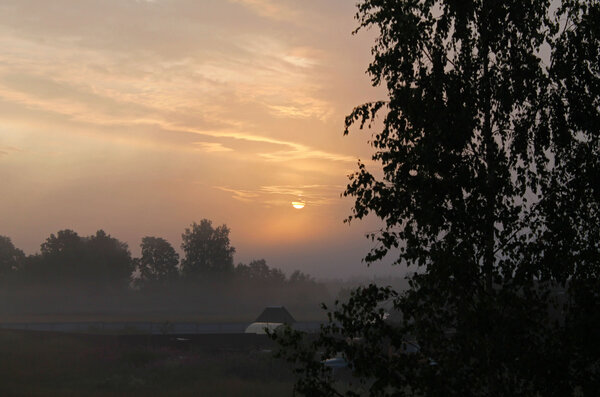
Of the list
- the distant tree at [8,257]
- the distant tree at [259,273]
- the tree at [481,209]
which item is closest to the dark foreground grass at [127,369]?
the tree at [481,209]

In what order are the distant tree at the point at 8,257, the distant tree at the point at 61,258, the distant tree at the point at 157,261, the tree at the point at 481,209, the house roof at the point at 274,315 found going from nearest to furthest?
the tree at the point at 481,209 < the house roof at the point at 274,315 < the distant tree at the point at 61,258 < the distant tree at the point at 8,257 < the distant tree at the point at 157,261

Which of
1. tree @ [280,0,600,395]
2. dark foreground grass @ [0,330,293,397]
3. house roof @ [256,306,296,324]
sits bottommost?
dark foreground grass @ [0,330,293,397]

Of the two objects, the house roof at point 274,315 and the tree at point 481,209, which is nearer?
the tree at point 481,209

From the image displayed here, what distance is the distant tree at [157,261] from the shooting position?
13612 cm

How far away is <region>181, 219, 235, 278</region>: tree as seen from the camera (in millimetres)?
134375

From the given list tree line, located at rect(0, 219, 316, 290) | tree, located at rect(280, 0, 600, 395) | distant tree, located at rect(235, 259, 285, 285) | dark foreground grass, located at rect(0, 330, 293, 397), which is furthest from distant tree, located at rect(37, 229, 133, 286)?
tree, located at rect(280, 0, 600, 395)

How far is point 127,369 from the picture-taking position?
38844 millimetres

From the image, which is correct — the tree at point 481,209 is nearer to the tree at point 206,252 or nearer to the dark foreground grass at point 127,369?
the dark foreground grass at point 127,369

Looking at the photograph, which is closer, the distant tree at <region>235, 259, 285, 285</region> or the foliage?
the foliage

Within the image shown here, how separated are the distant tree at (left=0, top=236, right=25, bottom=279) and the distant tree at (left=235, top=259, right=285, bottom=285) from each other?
1611 inches

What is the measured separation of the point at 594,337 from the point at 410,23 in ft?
19.8

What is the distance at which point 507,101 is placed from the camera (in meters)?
12.2

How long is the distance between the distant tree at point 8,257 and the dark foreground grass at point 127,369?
226 feet

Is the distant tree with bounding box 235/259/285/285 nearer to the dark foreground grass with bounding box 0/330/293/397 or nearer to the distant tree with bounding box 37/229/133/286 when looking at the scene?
the distant tree with bounding box 37/229/133/286
